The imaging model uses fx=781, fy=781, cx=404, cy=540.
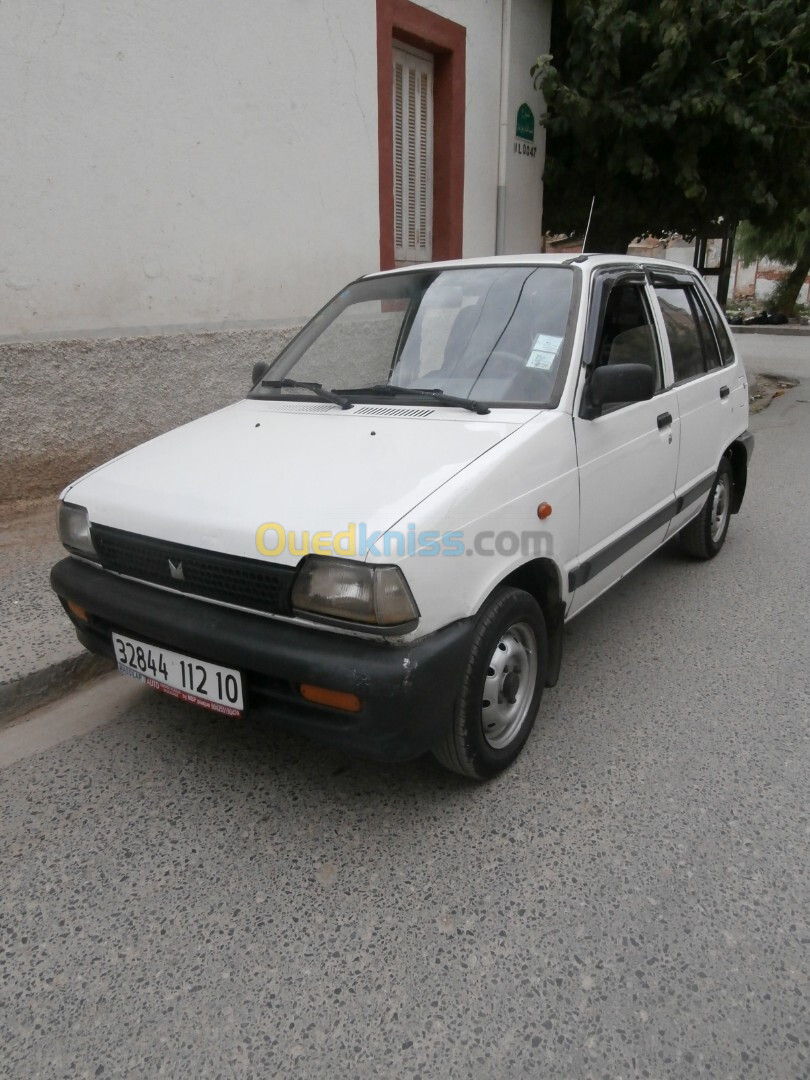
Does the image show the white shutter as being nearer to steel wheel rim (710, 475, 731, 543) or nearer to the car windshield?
steel wheel rim (710, 475, 731, 543)

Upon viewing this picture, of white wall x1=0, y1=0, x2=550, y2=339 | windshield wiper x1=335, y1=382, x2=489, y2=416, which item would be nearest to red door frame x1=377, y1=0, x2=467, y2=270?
white wall x1=0, y1=0, x2=550, y2=339

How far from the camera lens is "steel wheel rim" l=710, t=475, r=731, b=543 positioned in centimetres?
478

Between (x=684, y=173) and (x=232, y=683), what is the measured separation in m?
8.46

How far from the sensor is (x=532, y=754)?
2951mm

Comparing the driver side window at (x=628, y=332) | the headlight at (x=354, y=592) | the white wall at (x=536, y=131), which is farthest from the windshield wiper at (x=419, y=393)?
the white wall at (x=536, y=131)

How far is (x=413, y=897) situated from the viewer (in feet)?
7.39

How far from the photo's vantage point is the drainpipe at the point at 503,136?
8508mm

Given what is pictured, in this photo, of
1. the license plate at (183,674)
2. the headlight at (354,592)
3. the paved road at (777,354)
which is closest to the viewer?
the headlight at (354,592)

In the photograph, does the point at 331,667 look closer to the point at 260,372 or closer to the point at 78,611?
the point at 78,611

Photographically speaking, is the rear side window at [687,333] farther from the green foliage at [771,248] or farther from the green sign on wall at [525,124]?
the green foliage at [771,248]

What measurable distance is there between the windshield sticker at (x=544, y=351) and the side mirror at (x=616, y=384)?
172 mm

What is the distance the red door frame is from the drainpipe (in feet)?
2.39

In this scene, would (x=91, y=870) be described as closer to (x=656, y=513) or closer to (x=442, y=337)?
(x=442, y=337)

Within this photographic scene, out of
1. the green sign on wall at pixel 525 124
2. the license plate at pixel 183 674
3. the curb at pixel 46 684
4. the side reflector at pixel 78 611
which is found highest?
the green sign on wall at pixel 525 124
